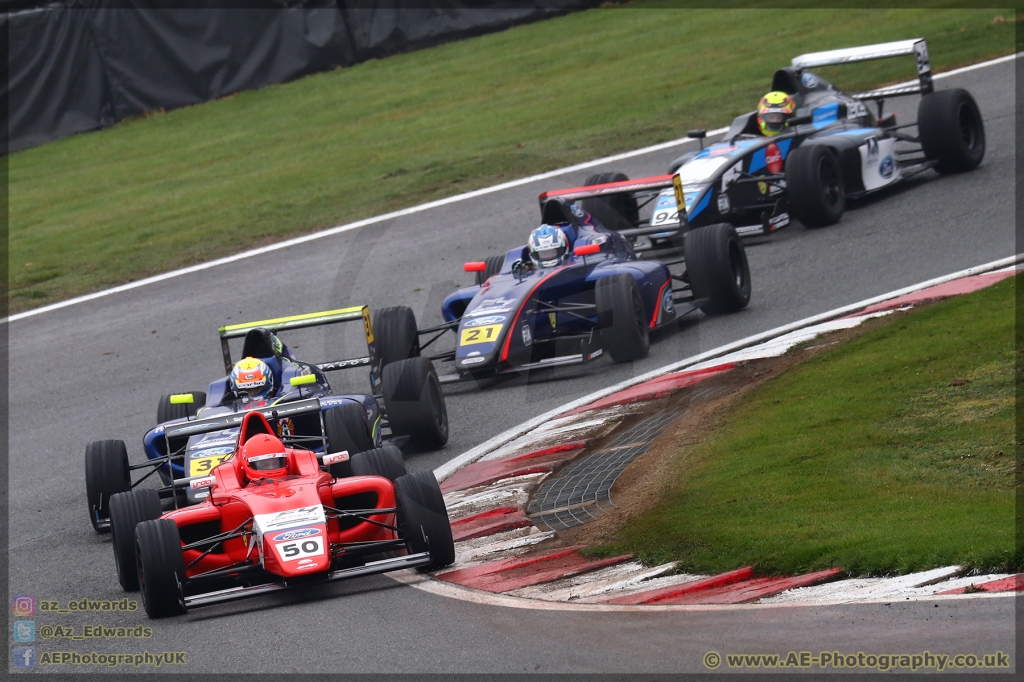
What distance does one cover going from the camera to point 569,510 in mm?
9602

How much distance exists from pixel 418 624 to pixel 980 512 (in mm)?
3282

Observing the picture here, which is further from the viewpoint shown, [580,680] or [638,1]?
[638,1]

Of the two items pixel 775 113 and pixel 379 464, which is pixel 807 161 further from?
pixel 379 464

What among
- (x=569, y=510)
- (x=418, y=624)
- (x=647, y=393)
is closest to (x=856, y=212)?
(x=647, y=393)

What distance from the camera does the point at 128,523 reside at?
882 centimetres

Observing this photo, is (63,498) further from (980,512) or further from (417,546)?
(980,512)

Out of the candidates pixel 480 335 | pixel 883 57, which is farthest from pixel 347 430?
pixel 883 57

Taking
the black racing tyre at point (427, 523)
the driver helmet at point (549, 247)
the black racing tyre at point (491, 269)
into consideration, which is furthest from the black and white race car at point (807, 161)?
the black racing tyre at point (427, 523)

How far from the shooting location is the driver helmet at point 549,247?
14.0 meters

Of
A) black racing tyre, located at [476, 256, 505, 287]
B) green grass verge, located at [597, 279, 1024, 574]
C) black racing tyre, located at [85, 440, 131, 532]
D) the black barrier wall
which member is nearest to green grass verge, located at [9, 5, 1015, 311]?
the black barrier wall

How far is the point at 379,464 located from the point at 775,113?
388 inches

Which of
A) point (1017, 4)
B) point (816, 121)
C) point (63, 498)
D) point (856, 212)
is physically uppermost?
point (1017, 4)

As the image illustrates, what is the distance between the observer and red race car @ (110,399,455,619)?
26.7 feet

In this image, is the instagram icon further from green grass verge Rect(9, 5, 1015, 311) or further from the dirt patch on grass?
green grass verge Rect(9, 5, 1015, 311)
